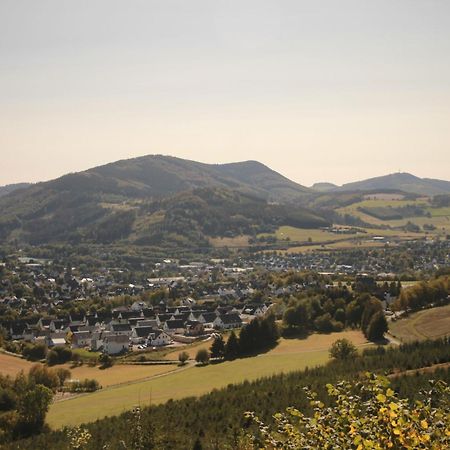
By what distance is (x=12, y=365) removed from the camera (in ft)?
222

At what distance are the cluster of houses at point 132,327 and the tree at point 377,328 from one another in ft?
96.6

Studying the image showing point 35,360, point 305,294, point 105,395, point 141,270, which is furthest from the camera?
point 141,270

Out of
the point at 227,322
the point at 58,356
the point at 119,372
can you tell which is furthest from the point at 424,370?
the point at 227,322

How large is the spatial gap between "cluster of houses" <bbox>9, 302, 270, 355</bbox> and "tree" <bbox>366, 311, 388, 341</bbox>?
96.6ft

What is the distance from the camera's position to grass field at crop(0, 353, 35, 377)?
208ft

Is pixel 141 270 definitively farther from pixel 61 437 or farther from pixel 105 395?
pixel 61 437

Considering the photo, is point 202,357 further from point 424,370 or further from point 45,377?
point 424,370

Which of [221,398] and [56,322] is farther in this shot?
[56,322]

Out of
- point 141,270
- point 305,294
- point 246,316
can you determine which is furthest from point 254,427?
point 141,270

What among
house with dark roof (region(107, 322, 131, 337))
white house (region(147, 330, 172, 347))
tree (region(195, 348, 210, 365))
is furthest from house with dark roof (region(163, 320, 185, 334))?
tree (region(195, 348, 210, 365))

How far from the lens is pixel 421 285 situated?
7862cm

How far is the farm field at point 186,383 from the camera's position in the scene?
153 ft

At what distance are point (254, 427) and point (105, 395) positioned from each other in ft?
75.9

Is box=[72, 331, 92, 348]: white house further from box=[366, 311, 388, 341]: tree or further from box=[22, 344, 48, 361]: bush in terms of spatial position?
box=[366, 311, 388, 341]: tree
